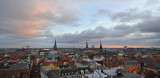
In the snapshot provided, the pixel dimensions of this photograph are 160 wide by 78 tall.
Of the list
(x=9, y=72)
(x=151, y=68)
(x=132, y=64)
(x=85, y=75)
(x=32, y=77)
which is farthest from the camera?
(x=132, y=64)

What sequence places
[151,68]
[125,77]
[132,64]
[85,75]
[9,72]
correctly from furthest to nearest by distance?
1. [132,64]
2. [151,68]
3. [9,72]
4. [85,75]
5. [125,77]

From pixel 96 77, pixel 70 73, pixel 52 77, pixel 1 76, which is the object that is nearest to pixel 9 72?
pixel 1 76

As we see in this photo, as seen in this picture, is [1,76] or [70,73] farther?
[70,73]

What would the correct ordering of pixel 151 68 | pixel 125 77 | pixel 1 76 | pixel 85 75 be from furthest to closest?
pixel 151 68, pixel 85 75, pixel 1 76, pixel 125 77

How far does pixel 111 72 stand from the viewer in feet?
190

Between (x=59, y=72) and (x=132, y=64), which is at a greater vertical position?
(x=59, y=72)

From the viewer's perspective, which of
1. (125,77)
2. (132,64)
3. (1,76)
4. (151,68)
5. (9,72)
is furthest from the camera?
(132,64)

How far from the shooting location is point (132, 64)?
97.3 meters

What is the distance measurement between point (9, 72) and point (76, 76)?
34.6 m

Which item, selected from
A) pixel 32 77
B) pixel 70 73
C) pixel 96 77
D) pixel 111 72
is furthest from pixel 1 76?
pixel 111 72

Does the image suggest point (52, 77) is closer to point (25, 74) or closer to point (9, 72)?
point (25, 74)

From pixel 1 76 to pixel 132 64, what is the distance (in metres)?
95.5

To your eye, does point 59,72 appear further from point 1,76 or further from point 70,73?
point 1,76

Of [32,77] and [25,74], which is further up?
[25,74]
